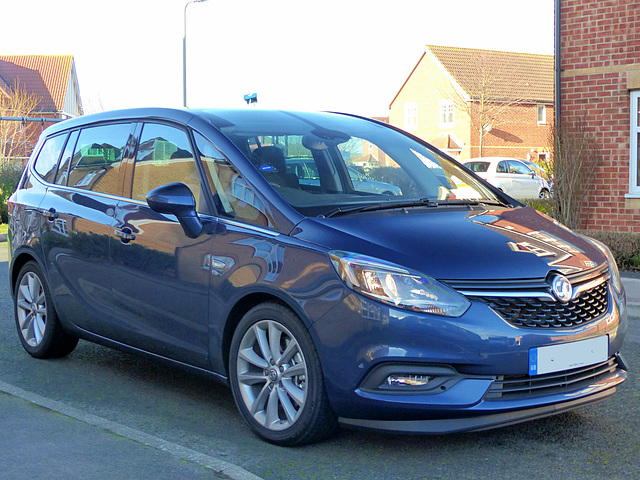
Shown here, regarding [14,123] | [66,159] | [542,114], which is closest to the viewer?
[66,159]

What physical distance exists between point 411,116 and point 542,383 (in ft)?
193

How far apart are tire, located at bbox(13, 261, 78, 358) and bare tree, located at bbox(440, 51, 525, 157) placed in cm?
4779

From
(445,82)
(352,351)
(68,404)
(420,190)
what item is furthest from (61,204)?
(445,82)

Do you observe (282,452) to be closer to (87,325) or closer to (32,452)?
(32,452)

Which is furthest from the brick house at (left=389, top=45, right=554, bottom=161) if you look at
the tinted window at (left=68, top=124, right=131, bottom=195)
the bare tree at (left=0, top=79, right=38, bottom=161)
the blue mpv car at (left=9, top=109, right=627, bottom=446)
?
the blue mpv car at (left=9, top=109, right=627, bottom=446)

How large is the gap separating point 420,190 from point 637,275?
7.24 m

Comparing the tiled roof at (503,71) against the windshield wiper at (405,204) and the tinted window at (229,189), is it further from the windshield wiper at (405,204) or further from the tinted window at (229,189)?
the tinted window at (229,189)

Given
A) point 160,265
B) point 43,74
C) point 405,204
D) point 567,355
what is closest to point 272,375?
point 160,265

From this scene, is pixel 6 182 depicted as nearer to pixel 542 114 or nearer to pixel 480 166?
pixel 480 166

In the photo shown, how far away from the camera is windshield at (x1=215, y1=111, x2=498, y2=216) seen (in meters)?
4.64

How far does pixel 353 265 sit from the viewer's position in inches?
153

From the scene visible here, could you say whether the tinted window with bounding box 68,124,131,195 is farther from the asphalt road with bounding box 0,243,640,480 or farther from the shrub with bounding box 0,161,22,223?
the shrub with bounding box 0,161,22,223

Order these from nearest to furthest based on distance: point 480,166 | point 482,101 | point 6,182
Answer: point 6,182 → point 480,166 → point 482,101

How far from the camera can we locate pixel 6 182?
23.4m
